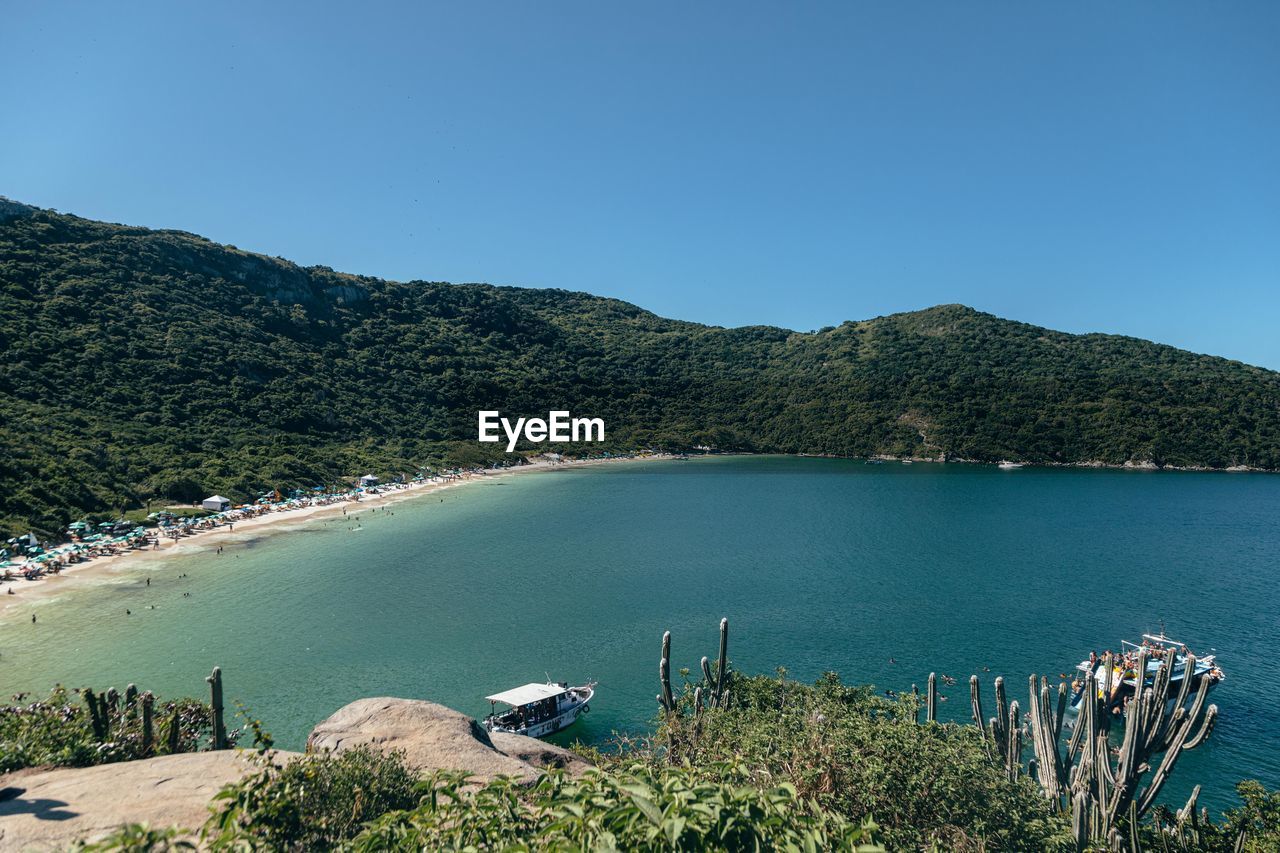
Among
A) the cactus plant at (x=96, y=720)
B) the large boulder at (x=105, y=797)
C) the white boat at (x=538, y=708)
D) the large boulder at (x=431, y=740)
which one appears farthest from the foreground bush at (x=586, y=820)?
the white boat at (x=538, y=708)

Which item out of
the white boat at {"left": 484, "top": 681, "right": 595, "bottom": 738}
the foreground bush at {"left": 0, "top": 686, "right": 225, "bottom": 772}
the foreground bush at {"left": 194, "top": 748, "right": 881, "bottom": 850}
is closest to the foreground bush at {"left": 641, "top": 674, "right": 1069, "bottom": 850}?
the foreground bush at {"left": 194, "top": 748, "right": 881, "bottom": 850}

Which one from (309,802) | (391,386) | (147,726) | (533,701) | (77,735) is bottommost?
(533,701)

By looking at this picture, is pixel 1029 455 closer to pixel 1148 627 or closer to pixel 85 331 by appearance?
pixel 1148 627

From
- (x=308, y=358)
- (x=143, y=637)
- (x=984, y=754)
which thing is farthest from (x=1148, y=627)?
(x=308, y=358)

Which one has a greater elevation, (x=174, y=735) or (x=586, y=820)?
(x=586, y=820)

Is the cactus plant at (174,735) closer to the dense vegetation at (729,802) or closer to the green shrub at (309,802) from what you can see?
the dense vegetation at (729,802)

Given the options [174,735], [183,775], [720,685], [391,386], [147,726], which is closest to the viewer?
[183,775]

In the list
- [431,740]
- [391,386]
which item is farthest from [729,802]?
[391,386]

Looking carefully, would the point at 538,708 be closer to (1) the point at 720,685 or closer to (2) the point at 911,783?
(1) the point at 720,685
